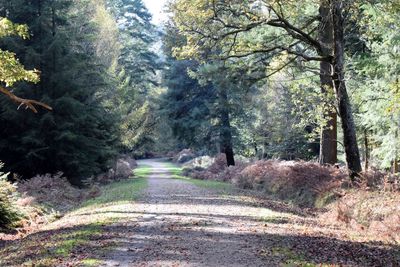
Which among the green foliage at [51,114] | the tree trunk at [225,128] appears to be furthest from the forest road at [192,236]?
the tree trunk at [225,128]

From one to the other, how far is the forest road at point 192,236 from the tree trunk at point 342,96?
3.34m

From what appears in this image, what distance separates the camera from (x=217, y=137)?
127ft

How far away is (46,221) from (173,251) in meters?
7.58

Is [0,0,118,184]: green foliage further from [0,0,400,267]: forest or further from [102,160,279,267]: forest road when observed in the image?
[102,160,279,267]: forest road

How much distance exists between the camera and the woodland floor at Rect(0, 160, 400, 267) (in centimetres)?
852

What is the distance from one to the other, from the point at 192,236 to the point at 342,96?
7.42 m

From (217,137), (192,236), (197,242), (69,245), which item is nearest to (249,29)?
(192,236)

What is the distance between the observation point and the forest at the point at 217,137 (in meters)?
10.0

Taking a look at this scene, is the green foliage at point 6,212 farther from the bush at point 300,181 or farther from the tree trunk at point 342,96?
the tree trunk at point 342,96

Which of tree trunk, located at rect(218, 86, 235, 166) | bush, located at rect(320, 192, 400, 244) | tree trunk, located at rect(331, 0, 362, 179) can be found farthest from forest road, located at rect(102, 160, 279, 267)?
tree trunk, located at rect(218, 86, 235, 166)

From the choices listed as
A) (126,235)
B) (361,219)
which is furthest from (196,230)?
(361,219)

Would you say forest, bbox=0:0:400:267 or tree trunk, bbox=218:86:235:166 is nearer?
forest, bbox=0:0:400:267

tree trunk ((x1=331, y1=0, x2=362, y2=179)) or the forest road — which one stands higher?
tree trunk ((x1=331, y1=0, x2=362, y2=179))

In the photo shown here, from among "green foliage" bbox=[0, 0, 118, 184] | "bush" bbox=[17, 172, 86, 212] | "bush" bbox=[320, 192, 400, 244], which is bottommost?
"bush" bbox=[17, 172, 86, 212]
